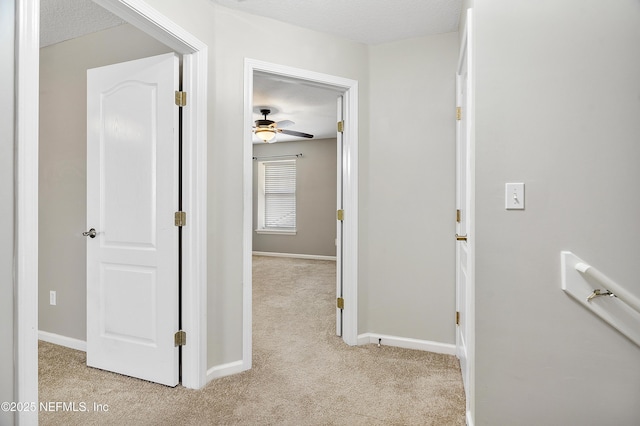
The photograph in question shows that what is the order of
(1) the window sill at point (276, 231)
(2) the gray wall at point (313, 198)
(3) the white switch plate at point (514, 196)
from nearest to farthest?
(3) the white switch plate at point (514, 196) → (2) the gray wall at point (313, 198) → (1) the window sill at point (276, 231)

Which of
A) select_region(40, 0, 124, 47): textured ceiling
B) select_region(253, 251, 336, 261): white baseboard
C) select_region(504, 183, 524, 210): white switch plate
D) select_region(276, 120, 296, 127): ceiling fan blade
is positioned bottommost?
select_region(253, 251, 336, 261): white baseboard

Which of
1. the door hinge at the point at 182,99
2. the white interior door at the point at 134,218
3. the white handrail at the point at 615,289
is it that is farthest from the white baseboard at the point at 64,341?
the white handrail at the point at 615,289

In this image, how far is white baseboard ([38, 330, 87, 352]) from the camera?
2.78m

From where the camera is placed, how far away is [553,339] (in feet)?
5.10

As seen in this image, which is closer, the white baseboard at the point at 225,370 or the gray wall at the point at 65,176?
the white baseboard at the point at 225,370

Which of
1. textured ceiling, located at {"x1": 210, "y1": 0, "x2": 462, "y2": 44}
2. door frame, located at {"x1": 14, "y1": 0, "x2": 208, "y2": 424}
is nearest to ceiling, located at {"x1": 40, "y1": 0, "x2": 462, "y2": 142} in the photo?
textured ceiling, located at {"x1": 210, "y1": 0, "x2": 462, "y2": 44}

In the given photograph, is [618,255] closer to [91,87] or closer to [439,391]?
[439,391]

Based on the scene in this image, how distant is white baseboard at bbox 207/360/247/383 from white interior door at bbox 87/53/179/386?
226mm

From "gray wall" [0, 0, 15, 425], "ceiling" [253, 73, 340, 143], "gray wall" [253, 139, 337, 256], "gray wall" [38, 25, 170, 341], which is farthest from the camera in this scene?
"gray wall" [253, 139, 337, 256]

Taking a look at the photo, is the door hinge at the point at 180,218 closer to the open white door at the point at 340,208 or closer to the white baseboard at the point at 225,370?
the white baseboard at the point at 225,370

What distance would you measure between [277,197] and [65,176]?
5.30 meters

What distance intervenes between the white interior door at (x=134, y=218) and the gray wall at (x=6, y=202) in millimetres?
1050

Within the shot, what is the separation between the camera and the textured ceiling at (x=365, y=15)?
2363mm

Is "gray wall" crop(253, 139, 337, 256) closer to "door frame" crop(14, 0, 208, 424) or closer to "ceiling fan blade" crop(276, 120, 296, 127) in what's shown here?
"ceiling fan blade" crop(276, 120, 296, 127)
